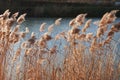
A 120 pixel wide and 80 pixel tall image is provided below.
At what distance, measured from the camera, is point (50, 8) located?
3331 cm

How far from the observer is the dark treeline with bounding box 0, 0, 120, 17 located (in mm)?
31703

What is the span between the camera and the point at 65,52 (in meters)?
6.35

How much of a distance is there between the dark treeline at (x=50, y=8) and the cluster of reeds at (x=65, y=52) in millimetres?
23987

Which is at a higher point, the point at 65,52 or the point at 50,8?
the point at 50,8

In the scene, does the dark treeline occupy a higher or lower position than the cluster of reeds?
higher

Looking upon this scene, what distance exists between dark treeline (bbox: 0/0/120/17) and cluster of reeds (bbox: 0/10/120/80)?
23987 millimetres

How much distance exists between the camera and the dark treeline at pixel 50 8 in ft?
104

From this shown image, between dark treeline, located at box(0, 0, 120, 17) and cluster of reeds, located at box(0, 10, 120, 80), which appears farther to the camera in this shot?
dark treeline, located at box(0, 0, 120, 17)

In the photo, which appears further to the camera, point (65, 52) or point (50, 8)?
point (50, 8)

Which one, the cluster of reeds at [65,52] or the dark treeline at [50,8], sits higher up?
the dark treeline at [50,8]

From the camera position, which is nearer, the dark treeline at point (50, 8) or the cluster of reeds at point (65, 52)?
the cluster of reeds at point (65, 52)

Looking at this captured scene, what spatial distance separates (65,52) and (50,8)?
27087mm

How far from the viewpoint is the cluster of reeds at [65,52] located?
5.75 meters

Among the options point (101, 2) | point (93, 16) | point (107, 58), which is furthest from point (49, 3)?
point (107, 58)
